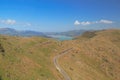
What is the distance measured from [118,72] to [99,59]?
13412 mm

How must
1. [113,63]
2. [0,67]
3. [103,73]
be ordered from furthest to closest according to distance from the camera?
[113,63]
[103,73]
[0,67]

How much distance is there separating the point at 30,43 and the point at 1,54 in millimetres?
56149

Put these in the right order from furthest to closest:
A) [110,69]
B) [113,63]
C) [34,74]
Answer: [113,63] < [110,69] < [34,74]

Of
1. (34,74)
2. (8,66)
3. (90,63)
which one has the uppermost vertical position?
(8,66)

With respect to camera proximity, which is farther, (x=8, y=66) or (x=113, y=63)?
(x=113, y=63)

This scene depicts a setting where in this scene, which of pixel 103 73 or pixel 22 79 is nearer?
pixel 22 79

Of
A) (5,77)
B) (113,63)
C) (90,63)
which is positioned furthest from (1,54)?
(113,63)

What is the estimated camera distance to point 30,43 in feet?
308

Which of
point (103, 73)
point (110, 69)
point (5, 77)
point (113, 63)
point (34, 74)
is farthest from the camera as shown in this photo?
point (113, 63)

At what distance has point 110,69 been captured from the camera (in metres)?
97.7

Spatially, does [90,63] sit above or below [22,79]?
below

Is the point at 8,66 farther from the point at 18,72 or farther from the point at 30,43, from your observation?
the point at 30,43

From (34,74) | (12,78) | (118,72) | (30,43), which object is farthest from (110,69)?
(12,78)

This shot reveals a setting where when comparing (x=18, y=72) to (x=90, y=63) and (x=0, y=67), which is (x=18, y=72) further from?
(x=90, y=63)
